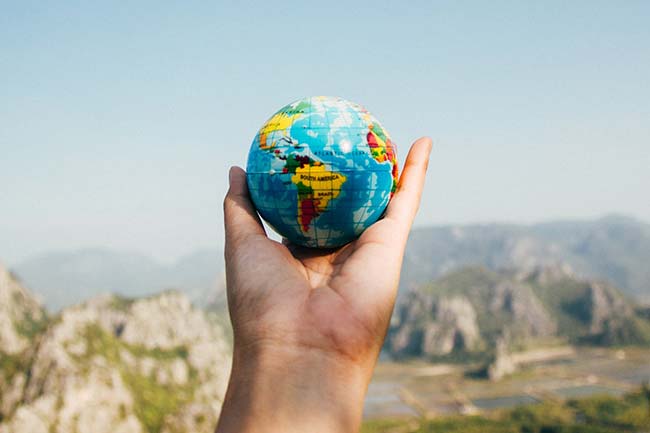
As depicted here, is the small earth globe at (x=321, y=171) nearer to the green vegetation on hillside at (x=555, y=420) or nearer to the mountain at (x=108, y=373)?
the mountain at (x=108, y=373)

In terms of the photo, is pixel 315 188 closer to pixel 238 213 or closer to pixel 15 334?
pixel 238 213

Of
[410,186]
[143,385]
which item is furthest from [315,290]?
[143,385]

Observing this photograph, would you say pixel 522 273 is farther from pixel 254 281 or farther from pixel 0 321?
pixel 254 281

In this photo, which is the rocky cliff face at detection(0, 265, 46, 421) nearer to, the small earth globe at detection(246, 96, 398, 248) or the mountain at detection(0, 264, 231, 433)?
the mountain at detection(0, 264, 231, 433)

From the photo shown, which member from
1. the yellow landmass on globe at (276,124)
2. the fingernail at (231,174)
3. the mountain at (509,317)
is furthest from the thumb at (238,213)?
the mountain at (509,317)

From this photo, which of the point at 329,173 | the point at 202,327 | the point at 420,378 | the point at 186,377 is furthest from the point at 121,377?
the point at 420,378

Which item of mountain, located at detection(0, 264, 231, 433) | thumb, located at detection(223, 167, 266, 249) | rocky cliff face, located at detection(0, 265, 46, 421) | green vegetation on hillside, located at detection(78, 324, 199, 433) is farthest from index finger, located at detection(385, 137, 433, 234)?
rocky cliff face, located at detection(0, 265, 46, 421)

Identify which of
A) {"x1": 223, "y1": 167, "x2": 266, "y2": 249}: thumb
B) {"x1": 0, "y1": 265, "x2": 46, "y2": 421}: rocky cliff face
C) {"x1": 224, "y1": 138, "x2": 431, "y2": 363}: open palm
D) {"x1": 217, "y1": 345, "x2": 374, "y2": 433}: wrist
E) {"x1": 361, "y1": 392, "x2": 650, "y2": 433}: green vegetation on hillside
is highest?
{"x1": 223, "y1": 167, "x2": 266, "y2": 249}: thumb

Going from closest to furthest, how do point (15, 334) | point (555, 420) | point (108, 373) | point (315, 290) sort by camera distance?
point (315, 290), point (108, 373), point (555, 420), point (15, 334)
